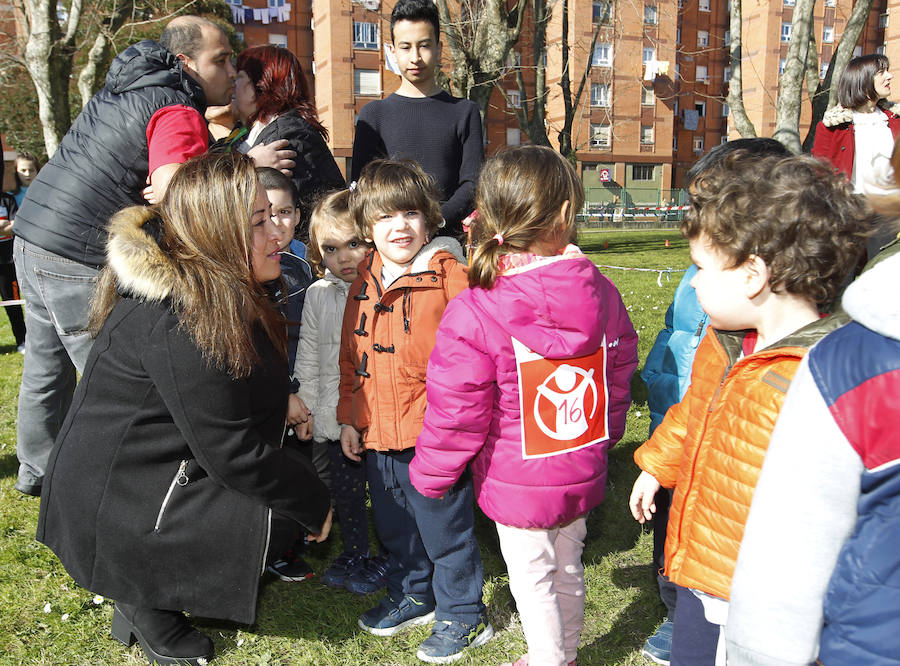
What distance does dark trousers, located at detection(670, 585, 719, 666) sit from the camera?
6.38ft

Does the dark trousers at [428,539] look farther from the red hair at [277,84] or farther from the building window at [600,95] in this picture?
the building window at [600,95]

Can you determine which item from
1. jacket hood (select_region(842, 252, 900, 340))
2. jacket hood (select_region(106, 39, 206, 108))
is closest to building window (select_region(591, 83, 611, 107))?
jacket hood (select_region(106, 39, 206, 108))

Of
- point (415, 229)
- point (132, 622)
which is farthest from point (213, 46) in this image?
point (132, 622)

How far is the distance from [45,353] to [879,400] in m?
3.59

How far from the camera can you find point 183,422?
7.41 ft

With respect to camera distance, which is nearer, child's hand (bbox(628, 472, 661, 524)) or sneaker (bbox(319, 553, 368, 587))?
child's hand (bbox(628, 472, 661, 524))

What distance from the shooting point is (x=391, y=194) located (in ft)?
8.63

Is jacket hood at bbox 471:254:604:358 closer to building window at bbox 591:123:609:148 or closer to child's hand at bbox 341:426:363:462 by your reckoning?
child's hand at bbox 341:426:363:462

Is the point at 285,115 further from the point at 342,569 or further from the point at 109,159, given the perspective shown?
the point at 342,569

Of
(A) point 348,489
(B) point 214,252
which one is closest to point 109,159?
(B) point 214,252

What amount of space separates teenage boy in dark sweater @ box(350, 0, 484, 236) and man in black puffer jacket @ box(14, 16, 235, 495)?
0.81 meters

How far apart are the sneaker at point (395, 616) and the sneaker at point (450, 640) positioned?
0.15 meters

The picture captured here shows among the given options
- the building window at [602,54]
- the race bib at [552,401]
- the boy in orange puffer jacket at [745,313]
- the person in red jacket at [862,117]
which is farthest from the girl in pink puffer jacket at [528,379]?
the building window at [602,54]

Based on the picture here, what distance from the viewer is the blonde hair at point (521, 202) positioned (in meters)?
2.22
